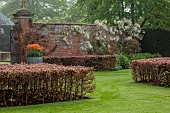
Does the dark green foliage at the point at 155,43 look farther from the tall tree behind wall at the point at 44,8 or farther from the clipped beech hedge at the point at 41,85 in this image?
the tall tree behind wall at the point at 44,8

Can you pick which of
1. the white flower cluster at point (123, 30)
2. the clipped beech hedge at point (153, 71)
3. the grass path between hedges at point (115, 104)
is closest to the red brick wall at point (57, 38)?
the white flower cluster at point (123, 30)

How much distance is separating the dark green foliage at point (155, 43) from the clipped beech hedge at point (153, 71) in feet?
37.5

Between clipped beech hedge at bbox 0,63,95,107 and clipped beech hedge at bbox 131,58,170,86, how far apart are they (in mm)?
2843

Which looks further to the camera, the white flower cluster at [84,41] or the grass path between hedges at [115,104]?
the white flower cluster at [84,41]

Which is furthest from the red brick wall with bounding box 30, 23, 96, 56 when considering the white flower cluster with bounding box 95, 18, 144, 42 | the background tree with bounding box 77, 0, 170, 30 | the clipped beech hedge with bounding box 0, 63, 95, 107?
the clipped beech hedge with bounding box 0, 63, 95, 107

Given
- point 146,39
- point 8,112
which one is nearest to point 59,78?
point 8,112

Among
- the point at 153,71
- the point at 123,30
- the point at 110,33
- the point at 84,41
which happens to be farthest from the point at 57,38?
the point at 153,71

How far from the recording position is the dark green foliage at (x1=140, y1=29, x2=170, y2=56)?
23.2m

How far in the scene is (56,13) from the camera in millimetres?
48688

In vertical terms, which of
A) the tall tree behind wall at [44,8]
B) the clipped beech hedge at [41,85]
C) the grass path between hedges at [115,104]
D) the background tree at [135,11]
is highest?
the tall tree behind wall at [44,8]

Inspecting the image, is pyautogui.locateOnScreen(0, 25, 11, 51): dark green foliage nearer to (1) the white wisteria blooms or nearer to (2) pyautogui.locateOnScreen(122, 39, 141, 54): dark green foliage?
(1) the white wisteria blooms

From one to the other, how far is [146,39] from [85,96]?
15.0 meters

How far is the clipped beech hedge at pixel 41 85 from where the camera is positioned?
7.73m

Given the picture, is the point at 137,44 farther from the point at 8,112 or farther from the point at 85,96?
the point at 8,112
